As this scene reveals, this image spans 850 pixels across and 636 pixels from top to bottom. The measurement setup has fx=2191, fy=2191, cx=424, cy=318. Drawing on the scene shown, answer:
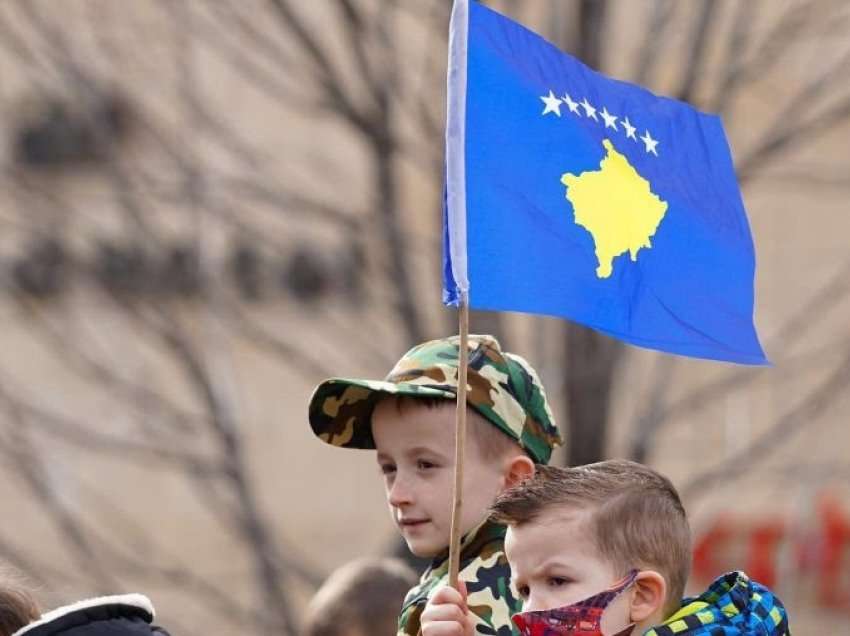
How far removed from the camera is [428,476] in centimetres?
434

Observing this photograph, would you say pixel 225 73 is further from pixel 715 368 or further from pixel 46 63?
pixel 46 63

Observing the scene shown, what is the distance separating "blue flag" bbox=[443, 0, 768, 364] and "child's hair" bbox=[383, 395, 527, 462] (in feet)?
1.36

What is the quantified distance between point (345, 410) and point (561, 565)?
39.4 inches

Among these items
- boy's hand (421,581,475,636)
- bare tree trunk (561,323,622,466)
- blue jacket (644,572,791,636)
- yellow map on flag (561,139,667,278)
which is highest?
yellow map on flag (561,139,667,278)

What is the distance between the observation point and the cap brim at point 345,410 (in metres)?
4.52

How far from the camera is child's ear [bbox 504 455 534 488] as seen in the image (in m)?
4.43

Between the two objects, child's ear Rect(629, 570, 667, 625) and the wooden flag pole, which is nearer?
child's ear Rect(629, 570, 667, 625)

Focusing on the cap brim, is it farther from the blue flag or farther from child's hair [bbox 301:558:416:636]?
child's hair [bbox 301:558:416:636]

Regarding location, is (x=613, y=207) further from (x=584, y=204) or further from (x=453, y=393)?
(x=453, y=393)

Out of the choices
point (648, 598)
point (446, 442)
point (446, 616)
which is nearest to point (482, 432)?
point (446, 442)

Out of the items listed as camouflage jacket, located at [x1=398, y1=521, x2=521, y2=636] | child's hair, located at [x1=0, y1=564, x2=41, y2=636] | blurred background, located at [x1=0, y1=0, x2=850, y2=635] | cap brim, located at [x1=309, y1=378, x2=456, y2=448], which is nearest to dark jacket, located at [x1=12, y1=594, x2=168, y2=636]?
child's hair, located at [x1=0, y1=564, x2=41, y2=636]

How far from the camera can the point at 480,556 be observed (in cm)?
429

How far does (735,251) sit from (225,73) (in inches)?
485

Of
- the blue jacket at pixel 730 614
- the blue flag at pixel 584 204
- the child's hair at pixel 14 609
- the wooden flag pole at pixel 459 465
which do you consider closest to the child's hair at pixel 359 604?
the child's hair at pixel 14 609
